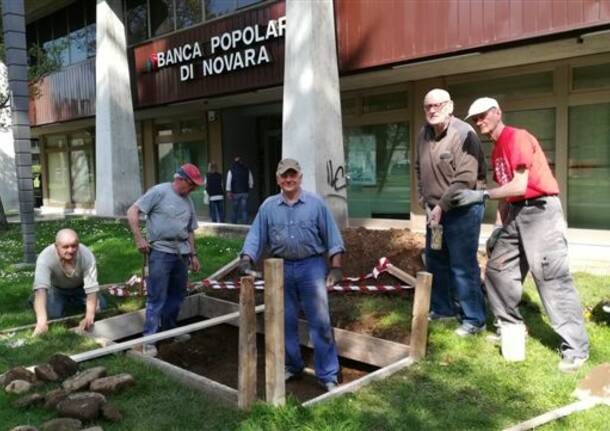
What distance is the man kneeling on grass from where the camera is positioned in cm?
527

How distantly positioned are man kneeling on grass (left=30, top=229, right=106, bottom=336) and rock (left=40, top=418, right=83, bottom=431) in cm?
199

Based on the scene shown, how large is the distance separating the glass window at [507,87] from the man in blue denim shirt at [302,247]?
6.97 metres

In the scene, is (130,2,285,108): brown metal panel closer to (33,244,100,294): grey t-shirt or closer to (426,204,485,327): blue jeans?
(33,244,100,294): grey t-shirt

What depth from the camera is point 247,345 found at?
12.1 ft

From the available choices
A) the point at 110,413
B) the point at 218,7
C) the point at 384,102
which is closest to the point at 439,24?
the point at 384,102

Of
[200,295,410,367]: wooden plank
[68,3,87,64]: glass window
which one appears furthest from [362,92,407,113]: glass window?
[68,3,87,64]: glass window

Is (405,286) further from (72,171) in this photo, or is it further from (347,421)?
(72,171)

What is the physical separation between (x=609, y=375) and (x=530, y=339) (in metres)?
1.14

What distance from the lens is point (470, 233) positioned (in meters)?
4.73

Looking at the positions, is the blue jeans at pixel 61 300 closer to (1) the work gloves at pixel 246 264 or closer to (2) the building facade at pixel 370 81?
(1) the work gloves at pixel 246 264

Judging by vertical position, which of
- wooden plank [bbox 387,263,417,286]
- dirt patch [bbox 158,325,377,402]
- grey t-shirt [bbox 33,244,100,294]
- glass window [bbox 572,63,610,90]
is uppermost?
glass window [bbox 572,63,610,90]

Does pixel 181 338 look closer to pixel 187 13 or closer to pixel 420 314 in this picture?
pixel 420 314

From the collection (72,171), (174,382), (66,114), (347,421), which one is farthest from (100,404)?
(72,171)

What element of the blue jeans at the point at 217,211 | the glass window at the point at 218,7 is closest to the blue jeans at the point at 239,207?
the blue jeans at the point at 217,211
